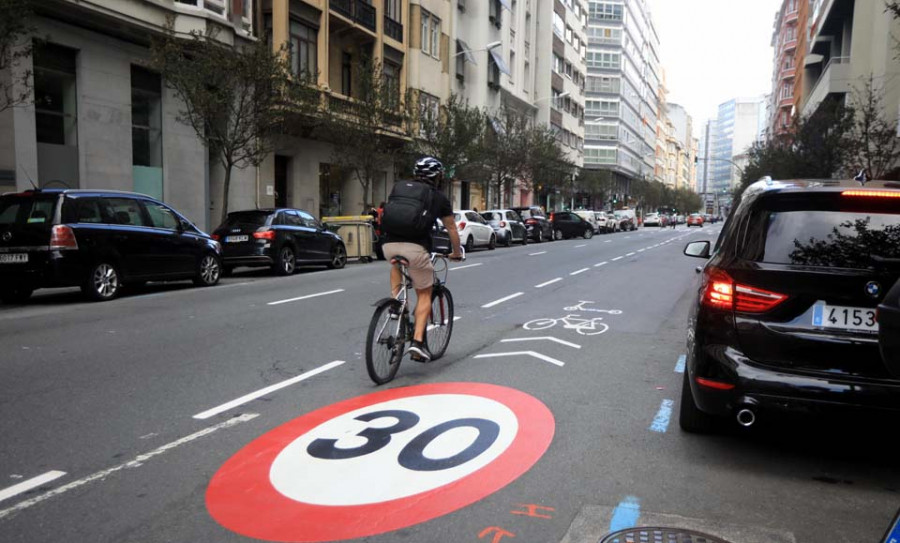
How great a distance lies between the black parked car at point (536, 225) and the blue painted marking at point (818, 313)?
3288 cm

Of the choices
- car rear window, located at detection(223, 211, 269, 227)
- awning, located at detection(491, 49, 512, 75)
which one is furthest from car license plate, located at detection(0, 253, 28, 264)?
awning, located at detection(491, 49, 512, 75)

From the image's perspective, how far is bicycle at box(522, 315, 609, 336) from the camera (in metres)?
9.27

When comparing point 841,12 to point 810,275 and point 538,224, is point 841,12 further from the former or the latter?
point 810,275

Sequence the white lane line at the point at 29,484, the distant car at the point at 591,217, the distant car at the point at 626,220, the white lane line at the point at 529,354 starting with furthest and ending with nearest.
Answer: the distant car at the point at 626,220, the distant car at the point at 591,217, the white lane line at the point at 529,354, the white lane line at the point at 29,484

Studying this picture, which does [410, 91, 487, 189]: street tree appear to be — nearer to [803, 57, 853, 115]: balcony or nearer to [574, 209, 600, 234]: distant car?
[574, 209, 600, 234]: distant car

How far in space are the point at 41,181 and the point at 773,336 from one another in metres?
18.5

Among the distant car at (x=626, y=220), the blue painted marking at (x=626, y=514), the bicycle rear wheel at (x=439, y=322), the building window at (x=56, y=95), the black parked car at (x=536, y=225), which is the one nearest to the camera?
the blue painted marking at (x=626, y=514)

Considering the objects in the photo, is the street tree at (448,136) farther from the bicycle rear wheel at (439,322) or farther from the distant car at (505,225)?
the bicycle rear wheel at (439,322)

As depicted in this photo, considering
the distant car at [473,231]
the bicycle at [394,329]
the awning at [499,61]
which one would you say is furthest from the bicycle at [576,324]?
the awning at [499,61]

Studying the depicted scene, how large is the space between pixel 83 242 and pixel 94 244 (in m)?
0.22

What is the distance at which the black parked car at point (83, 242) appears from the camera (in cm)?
1091

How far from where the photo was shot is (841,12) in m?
39.8

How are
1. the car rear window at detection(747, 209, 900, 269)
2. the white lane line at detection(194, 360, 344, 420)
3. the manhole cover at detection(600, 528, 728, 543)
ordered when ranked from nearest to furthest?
1. the manhole cover at detection(600, 528, 728, 543)
2. the car rear window at detection(747, 209, 900, 269)
3. the white lane line at detection(194, 360, 344, 420)

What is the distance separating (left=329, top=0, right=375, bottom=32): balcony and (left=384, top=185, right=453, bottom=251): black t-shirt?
24299 mm
